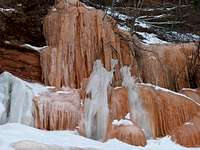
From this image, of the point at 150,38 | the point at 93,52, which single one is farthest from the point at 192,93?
the point at 150,38

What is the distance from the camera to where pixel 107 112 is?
7715mm

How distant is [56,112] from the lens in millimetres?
7547

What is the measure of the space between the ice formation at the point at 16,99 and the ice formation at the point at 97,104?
812mm

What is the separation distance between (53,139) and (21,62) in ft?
8.15

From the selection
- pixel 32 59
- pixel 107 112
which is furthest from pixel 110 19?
pixel 107 112

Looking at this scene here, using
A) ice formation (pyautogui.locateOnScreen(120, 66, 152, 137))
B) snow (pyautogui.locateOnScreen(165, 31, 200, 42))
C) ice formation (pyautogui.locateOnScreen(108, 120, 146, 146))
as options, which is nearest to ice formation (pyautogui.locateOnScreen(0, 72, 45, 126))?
ice formation (pyautogui.locateOnScreen(108, 120, 146, 146))

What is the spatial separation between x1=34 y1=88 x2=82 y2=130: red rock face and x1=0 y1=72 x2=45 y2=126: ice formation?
12 cm

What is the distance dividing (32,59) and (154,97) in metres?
2.23

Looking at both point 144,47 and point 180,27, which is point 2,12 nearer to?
point 144,47

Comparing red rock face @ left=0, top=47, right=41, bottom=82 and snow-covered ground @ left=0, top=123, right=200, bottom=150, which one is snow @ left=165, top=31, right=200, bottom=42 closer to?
red rock face @ left=0, top=47, right=41, bottom=82

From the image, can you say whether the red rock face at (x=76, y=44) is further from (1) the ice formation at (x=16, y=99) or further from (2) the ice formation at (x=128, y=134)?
(2) the ice formation at (x=128, y=134)

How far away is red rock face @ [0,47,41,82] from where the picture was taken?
338 inches

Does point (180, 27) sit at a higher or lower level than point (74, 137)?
higher

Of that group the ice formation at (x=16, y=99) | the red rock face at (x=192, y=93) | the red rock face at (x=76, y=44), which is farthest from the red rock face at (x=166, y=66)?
the ice formation at (x=16, y=99)
